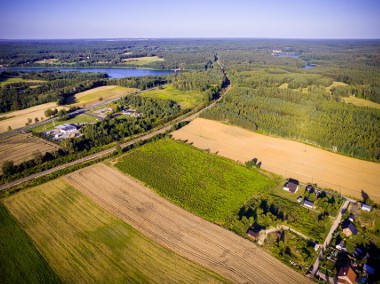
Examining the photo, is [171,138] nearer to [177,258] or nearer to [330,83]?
[177,258]

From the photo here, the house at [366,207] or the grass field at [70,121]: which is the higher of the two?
the grass field at [70,121]

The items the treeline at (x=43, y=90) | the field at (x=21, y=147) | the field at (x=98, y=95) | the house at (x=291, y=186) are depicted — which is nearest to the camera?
the house at (x=291, y=186)

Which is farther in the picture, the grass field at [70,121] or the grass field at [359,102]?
the grass field at [359,102]

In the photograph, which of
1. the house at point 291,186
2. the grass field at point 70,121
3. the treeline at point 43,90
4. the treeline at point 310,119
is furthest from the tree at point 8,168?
the treeline at point 43,90

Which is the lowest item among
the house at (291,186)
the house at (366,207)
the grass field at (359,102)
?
the house at (366,207)

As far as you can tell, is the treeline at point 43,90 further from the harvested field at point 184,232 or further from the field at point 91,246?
the field at point 91,246

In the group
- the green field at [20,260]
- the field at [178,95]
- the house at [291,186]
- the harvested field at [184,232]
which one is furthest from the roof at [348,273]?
the field at [178,95]

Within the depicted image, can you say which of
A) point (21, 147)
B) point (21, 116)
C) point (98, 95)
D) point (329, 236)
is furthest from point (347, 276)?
point (98, 95)

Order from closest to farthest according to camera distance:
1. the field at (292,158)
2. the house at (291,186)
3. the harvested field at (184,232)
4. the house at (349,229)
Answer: the harvested field at (184,232)
the house at (349,229)
the house at (291,186)
the field at (292,158)
